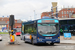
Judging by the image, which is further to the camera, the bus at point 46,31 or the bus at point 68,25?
the bus at point 68,25

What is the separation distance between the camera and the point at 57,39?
2028 centimetres

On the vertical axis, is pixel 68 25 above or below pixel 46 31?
above

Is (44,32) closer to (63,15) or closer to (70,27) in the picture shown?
(70,27)

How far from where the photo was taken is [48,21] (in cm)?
2073

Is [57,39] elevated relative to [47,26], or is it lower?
lower

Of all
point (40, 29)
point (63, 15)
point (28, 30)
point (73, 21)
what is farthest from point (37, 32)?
point (63, 15)

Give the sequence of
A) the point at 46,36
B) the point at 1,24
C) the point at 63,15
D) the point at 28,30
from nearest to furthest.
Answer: the point at 46,36 < the point at 28,30 < the point at 63,15 < the point at 1,24

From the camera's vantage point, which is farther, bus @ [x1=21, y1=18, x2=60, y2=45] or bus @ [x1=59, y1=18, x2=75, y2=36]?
bus @ [x1=59, y1=18, x2=75, y2=36]

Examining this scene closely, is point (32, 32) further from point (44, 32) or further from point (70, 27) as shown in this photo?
point (70, 27)

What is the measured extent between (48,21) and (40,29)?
49.6 inches

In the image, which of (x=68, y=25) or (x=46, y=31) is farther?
(x=68, y=25)

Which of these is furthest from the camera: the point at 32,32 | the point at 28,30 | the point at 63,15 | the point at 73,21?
the point at 63,15

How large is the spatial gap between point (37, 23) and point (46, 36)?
5.21 feet

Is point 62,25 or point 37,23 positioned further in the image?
point 62,25
